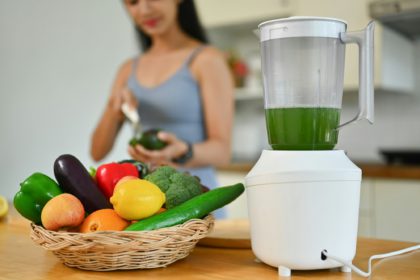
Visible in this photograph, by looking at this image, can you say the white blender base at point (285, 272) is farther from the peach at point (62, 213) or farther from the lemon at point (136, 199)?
the peach at point (62, 213)

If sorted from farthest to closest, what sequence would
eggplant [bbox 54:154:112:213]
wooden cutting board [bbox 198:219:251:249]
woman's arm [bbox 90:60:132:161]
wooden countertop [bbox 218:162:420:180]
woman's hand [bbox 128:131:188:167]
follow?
wooden countertop [bbox 218:162:420:180]
woman's arm [bbox 90:60:132:161]
woman's hand [bbox 128:131:188:167]
wooden cutting board [bbox 198:219:251:249]
eggplant [bbox 54:154:112:213]

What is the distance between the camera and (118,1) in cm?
408

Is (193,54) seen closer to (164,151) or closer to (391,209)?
(164,151)

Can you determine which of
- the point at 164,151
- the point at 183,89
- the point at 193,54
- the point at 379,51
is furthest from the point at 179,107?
the point at 379,51

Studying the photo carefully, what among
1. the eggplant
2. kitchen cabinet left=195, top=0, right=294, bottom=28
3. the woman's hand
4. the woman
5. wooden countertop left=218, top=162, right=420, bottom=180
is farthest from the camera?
kitchen cabinet left=195, top=0, right=294, bottom=28

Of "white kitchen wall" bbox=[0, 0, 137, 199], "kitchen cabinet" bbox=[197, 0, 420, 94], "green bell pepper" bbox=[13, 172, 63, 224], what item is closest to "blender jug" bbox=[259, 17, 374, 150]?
"green bell pepper" bbox=[13, 172, 63, 224]

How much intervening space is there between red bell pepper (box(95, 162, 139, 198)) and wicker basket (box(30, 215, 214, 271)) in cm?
13

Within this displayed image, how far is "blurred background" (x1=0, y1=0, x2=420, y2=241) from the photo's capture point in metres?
2.68

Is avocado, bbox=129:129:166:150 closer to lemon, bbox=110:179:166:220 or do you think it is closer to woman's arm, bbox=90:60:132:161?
woman's arm, bbox=90:60:132:161

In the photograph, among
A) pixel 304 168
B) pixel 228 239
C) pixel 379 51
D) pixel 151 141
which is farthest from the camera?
pixel 379 51

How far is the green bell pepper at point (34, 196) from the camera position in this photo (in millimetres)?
900

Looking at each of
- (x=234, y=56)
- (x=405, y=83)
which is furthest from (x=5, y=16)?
(x=405, y=83)

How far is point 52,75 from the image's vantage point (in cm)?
377

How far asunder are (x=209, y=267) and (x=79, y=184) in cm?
24
